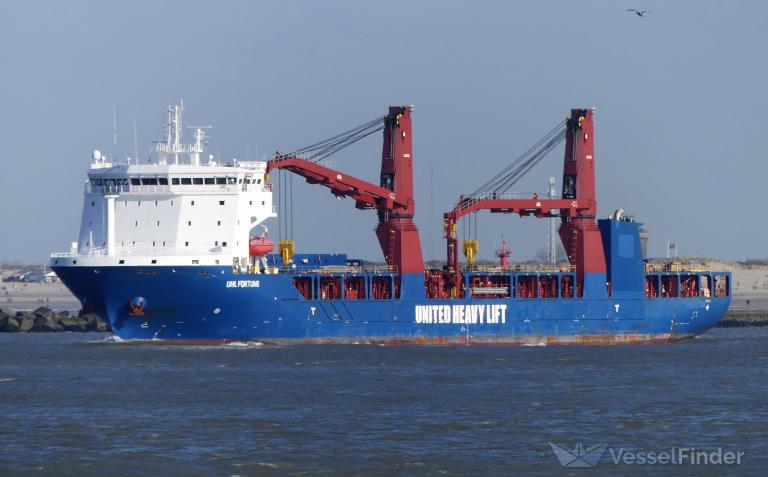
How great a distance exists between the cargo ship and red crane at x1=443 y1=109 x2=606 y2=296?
61mm

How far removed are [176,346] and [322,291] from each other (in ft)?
21.3

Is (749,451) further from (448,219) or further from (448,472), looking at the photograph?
(448,219)

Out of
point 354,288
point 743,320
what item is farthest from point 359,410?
point 743,320

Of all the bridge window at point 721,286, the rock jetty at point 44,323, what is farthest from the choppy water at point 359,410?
the rock jetty at point 44,323

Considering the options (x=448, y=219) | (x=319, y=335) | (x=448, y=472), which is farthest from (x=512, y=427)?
(x=448, y=219)

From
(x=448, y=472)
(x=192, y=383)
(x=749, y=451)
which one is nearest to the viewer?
(x=448, y=472)

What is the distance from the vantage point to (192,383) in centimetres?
4181

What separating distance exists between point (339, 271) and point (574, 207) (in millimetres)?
10928

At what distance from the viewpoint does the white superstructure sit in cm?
5438

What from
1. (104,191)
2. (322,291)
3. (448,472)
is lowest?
(448,472)

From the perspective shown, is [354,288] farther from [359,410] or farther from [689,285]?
[359,410]

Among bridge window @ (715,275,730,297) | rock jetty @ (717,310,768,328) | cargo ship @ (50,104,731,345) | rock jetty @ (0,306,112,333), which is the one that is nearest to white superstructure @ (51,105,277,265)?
cargo ship @ (50,104,731,345)

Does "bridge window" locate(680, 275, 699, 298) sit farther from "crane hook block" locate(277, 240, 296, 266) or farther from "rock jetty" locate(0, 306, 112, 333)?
"rock jetty" locate(0, 306, 112, 333)

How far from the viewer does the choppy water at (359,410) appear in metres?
29.7
